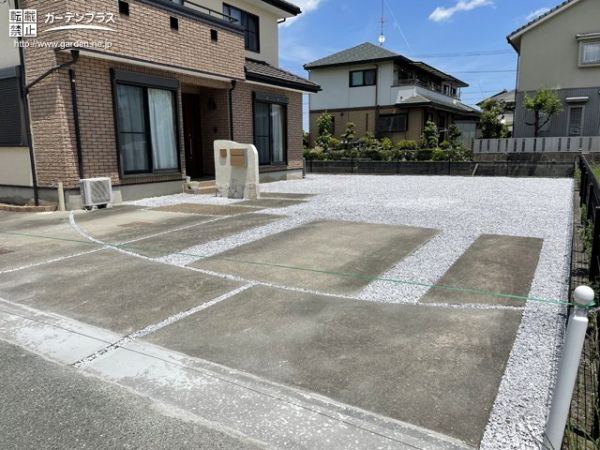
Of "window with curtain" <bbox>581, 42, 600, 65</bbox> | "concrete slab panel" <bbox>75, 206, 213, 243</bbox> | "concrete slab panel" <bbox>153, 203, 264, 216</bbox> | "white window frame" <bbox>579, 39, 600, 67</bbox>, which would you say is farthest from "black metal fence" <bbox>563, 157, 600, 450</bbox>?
"window with curtain" <bbox>581, 42, 600, 65</bbox>

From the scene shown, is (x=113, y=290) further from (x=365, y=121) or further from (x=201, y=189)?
(x=365, y=121)

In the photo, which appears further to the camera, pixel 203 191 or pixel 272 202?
pixel 203 191

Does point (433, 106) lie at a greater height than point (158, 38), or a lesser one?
greater

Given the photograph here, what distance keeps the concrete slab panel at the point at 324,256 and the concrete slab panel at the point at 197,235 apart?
0.81 m

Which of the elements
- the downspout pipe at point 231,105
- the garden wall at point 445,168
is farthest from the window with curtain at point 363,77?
the downspout pipe at point 231,105

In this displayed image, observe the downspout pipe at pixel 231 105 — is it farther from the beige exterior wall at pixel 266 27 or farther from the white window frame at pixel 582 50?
the white window frame at pixel 582 50

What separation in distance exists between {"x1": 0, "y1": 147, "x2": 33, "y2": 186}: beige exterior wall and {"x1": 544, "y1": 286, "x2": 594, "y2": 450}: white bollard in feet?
36.0

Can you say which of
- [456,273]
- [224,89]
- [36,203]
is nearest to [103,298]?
[456,273]

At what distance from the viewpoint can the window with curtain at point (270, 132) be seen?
595 inches

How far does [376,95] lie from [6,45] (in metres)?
23.9

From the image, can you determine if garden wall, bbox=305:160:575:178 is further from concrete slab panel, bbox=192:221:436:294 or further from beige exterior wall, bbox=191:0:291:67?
concrete slab panel, bbox=192:221:436:294

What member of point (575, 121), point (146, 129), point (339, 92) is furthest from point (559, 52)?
point (146, 129)

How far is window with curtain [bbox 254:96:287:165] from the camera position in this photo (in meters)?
15.1

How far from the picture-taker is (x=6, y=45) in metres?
10.0
